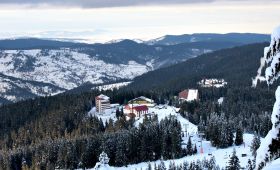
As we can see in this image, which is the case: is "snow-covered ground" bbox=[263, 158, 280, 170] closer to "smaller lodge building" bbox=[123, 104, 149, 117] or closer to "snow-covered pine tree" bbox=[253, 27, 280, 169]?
"snow-covered pine tree" bbox=[253, 27, 280, 169]

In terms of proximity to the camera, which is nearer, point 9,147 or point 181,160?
point 181,160

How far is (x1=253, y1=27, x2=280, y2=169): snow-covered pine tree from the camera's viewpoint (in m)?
12.4

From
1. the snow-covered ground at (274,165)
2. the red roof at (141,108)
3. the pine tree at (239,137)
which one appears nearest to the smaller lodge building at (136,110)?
the red roof at (141,108)

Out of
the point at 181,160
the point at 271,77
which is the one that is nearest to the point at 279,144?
the point at 271,77

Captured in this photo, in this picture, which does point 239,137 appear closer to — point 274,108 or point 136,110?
point 136,110

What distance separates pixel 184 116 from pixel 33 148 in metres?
61.2

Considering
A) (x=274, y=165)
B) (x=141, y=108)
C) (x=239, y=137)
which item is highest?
(x=274, y=165)

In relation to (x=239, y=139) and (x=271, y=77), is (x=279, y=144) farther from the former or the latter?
(x=239, y=139)

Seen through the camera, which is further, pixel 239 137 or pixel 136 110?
pixel 136 110

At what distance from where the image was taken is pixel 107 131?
15988 centimetres

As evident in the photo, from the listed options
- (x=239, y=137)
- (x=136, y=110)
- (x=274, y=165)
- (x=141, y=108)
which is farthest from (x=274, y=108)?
(x=141, y=108)

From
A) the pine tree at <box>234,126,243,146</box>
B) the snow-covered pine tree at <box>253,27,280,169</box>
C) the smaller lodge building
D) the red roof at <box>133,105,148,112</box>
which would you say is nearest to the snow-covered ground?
the snow-covered pine tree at <box>253,27,280,169</box>

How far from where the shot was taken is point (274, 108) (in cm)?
1278

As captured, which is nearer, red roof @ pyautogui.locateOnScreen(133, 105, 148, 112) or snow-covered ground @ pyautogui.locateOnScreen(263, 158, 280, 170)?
snow-covered ground @ pyautogui.locateOnScreen(263, 158, 280, 170)
